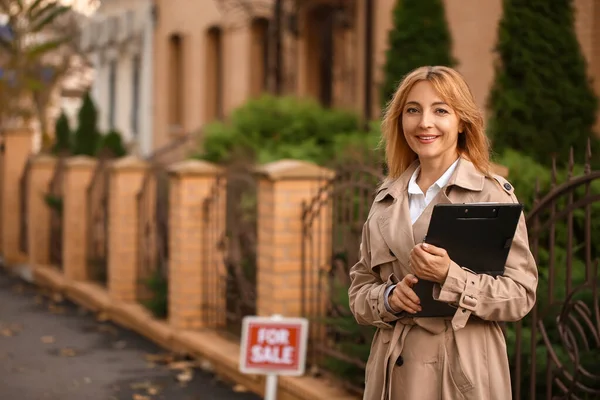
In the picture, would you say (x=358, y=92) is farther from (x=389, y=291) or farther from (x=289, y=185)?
(x=389, y=291)

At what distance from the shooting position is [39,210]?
1639cm

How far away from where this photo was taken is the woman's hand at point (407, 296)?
141 inches

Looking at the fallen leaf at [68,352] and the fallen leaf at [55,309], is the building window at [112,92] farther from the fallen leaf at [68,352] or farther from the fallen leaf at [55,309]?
the fallen leaf at [68,352]

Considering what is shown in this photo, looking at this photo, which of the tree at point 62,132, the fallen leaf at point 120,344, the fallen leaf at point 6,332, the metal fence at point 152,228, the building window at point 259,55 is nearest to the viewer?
the fallen leaf at point 120,344

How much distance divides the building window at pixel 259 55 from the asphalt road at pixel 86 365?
28.0 feet

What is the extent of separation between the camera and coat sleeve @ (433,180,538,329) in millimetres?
3488

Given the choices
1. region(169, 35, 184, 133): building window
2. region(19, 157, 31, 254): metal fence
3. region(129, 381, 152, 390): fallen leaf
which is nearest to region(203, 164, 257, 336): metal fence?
region(129, 381, 152, 390): fallen leaf

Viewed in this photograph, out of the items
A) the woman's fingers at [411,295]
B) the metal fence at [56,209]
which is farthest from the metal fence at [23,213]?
the woman's fingers at [411,295]

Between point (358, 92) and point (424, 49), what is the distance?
3940mm

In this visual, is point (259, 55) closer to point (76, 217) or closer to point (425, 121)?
point (76, 217)

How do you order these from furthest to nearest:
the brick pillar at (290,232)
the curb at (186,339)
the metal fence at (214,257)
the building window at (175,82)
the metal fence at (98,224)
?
the building window at (175,82), the metal fence at (98,224), the metal fence at (214,257), the brick pillar at (290,232), the curb at (186,339)

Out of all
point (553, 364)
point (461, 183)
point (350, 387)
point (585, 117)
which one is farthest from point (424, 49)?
point (461, 183)

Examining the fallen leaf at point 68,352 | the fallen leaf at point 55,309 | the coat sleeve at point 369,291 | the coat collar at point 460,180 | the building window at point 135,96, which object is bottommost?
the fallen leaf at point 55,309

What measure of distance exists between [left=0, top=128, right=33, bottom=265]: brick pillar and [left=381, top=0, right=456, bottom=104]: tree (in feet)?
25.8
